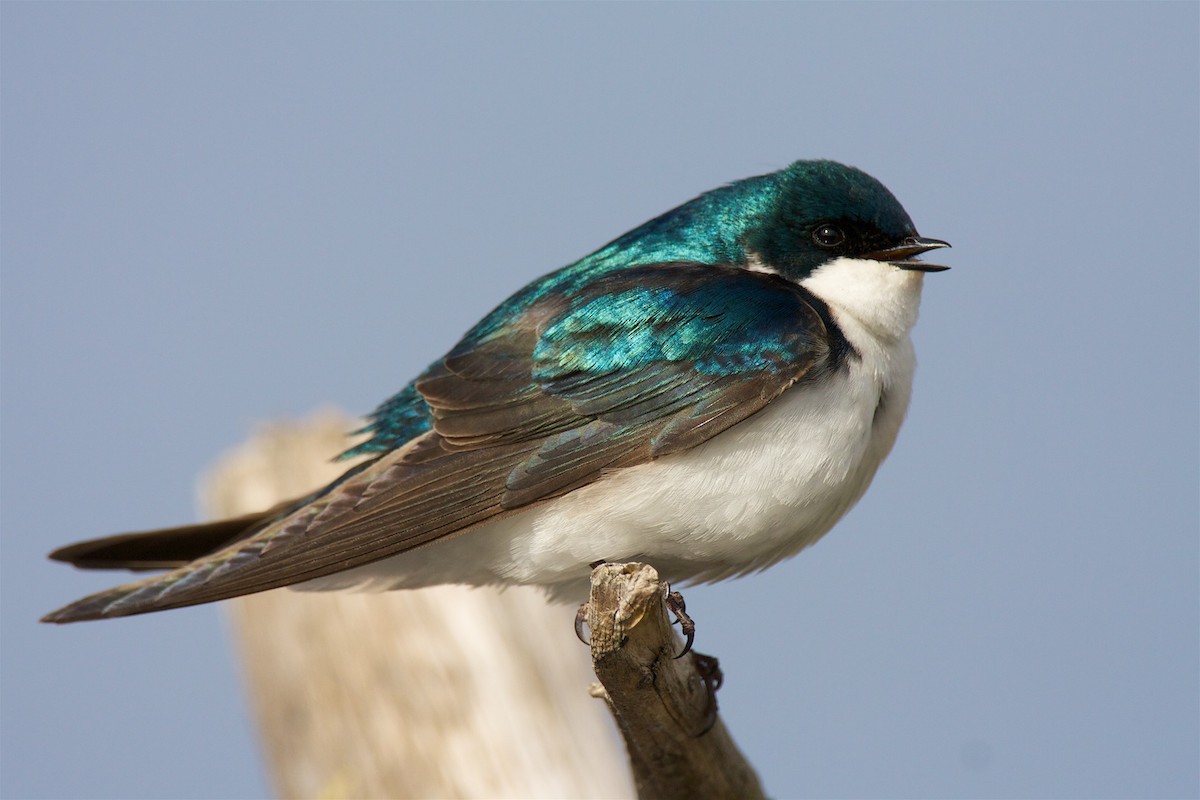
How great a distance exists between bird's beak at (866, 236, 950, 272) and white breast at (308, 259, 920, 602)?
166 millimetres

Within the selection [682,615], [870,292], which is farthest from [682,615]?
[870,292]

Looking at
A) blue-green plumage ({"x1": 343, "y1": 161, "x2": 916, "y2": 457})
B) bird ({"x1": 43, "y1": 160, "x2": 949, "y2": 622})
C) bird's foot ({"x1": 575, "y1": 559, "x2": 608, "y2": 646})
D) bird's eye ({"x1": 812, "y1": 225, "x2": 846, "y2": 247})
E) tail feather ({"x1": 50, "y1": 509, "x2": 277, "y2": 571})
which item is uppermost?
blue-green plumage ({"x1": 343, "y1": 161, "x2": 916, "y2": 457})

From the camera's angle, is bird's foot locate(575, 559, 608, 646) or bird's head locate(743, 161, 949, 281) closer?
bird's foot locate(575, 559, 608, 646)

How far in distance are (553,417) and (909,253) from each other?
115 cm

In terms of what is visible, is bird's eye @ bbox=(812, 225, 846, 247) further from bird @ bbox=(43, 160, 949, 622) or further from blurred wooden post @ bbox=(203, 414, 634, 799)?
blurred wooden post @ bbox=(203, 414, 634, 799)

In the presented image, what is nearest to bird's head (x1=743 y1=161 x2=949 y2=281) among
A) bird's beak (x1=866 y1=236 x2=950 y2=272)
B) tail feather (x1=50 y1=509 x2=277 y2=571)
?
bird's beak (x1=866 y1=236 x2=950 y2=272)

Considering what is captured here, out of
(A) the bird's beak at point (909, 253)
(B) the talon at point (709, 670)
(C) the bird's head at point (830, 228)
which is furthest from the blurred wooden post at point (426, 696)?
(A) the bird's beak at point (909, 253)

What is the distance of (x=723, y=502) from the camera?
13.1 ft

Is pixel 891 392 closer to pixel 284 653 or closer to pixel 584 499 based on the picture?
pixel 584 499

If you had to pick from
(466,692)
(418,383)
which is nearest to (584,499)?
(418,383)

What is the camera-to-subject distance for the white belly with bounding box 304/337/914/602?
399cm

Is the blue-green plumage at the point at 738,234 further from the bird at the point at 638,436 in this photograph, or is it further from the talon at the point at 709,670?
the talon at the point at 709,670

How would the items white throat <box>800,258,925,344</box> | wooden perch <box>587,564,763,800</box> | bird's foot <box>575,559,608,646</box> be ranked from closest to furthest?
wooden perch <box>587,564,763,800</box>
bird's foot <box>575,559,608,646</box>
white throat <box>800,258,925,344</box>

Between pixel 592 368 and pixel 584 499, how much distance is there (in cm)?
35
